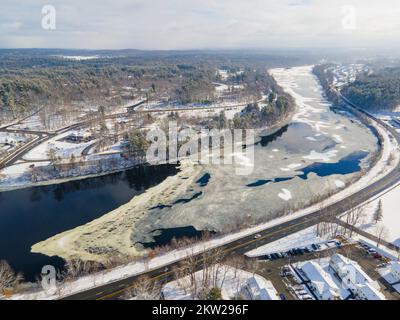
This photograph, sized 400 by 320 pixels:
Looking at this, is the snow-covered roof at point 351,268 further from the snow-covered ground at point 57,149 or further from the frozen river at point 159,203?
the snow-covered ground at point 57,149

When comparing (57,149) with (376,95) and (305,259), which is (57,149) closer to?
(305,259)

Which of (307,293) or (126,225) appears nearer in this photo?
(307,293)

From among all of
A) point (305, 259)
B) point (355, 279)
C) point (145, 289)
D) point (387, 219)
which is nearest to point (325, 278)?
point (355, 279)

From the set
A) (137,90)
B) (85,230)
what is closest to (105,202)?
(85,230)

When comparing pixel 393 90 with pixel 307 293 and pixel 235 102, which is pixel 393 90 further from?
pixel 307 293

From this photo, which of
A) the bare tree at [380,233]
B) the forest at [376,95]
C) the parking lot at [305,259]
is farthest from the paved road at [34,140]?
the forest at [376,95]
